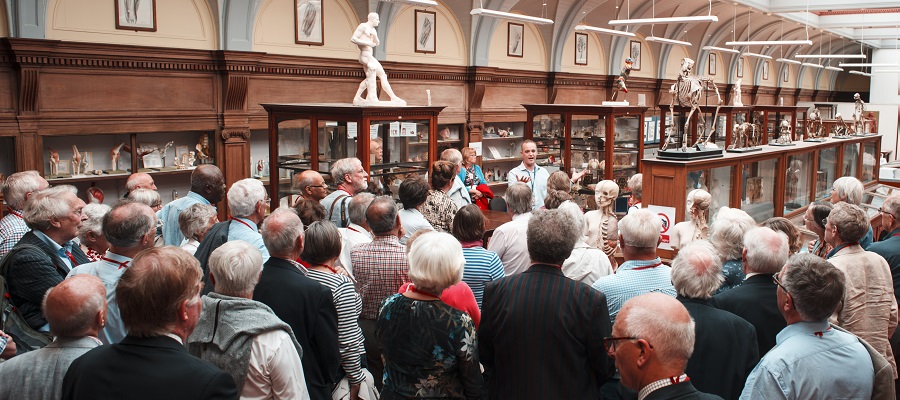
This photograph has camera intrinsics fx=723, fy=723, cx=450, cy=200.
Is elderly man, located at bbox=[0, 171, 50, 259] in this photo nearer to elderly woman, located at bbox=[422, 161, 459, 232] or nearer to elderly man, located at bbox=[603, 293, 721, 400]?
elderly woman, located at bbox=[422, 161, 459, 232]

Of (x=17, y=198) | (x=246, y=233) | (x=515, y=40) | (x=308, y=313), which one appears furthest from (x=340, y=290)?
(x=515, y=40)

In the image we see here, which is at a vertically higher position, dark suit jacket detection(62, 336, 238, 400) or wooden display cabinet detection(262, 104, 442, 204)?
wooden display cabinet detection(262, 104, 442, 204)

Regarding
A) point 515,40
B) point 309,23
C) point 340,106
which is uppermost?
point 515,40

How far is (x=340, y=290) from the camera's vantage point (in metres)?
3.40

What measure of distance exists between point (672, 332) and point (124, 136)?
792 cm

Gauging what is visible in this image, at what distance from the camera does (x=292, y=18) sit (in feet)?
33.2

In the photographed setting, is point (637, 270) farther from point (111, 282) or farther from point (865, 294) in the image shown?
point (111, 282)

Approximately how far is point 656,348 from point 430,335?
1000mm

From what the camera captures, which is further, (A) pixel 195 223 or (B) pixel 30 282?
(A) pixel 195 223

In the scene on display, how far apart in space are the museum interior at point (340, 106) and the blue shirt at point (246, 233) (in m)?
3.12

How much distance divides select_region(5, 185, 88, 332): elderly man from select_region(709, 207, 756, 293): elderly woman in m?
3.55

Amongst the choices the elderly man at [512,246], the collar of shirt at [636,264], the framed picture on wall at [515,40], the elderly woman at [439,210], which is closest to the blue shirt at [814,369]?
the collar of shirt at [636,264]

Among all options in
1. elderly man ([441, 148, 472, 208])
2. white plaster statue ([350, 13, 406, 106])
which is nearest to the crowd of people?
elderly man ([441, 148, 472, 208])

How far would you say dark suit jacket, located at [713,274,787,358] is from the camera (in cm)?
334
